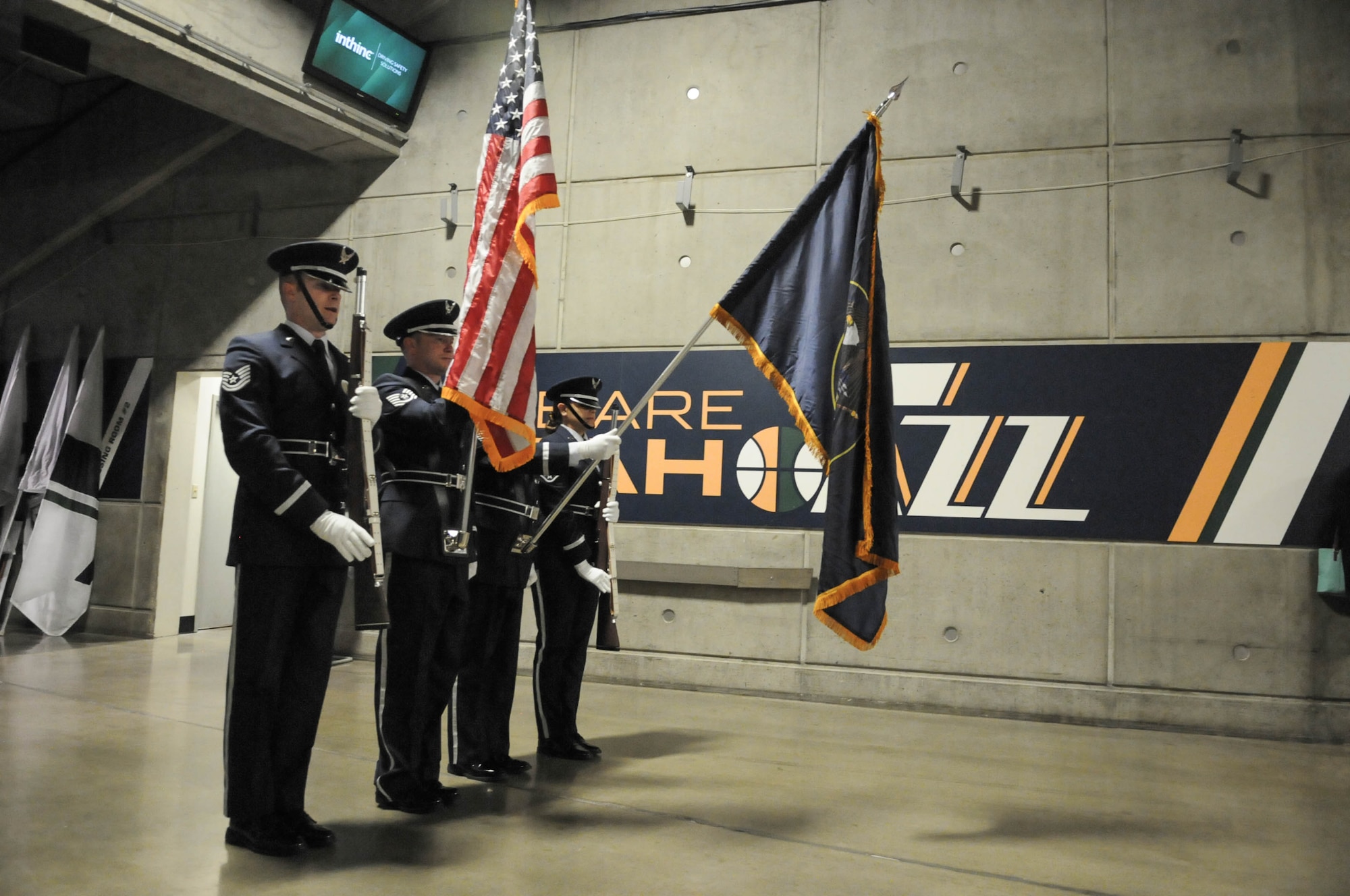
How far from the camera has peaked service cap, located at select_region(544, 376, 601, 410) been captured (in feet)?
12.7

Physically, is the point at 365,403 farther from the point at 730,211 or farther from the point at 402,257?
the point at 402,257

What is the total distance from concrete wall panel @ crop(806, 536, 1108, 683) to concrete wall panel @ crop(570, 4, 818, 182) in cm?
250

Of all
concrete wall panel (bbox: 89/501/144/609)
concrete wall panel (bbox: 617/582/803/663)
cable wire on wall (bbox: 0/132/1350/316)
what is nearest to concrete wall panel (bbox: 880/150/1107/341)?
cable wire on wall (bbox: 0/132/1350/316)

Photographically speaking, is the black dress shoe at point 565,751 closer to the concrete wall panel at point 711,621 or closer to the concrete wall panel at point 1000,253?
the concrete wall panel at point 711,621

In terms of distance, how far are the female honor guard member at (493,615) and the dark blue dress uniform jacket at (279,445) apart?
0.81 meters

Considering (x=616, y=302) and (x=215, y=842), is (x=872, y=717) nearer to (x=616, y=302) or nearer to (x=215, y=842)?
(x=616, y=302)

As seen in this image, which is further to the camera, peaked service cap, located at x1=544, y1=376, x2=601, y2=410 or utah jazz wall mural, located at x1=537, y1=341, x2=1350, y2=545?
utah jazz wall mural, located at x1=537, y1=341, x2=1350, y2=545

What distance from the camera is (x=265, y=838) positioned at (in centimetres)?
248

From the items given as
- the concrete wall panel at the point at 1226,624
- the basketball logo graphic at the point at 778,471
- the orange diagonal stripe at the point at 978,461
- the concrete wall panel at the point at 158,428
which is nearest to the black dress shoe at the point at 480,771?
the basketball logo graphic at the point at 778,471

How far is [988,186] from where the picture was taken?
547 cm

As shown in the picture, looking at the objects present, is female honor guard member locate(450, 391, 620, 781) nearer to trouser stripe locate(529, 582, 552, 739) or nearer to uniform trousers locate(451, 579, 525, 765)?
uniform trousers locate(451, 579, 525, 765)

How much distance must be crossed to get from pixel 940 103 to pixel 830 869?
446cm

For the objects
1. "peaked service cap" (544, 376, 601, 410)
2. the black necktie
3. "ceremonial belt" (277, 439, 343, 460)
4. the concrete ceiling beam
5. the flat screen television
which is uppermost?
the flat screen television

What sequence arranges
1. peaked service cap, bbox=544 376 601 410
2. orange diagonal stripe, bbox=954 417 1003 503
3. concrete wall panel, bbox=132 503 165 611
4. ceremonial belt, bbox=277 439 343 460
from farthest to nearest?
concrete wall panel, bbox=132 503 165 611 < orange diagonal stripe, bbox=954 417 1003 503 < peaked service cap, bbox=544 376 601 410 < ceremonial belt, bbox=277 439 343 460
